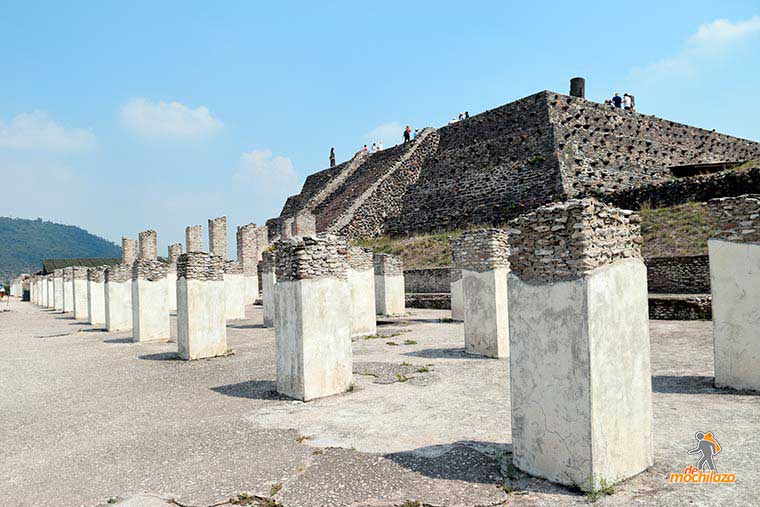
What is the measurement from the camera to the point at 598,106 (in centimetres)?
2931

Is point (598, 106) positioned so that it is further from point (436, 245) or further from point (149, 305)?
point (149, 305)

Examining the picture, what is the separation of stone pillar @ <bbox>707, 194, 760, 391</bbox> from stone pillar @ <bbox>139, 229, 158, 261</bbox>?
3429 centimetres

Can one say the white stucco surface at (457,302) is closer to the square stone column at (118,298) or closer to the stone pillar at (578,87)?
the square stone column at (118,298)

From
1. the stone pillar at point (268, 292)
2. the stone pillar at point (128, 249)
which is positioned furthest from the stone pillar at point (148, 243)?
the stone pillar at point (268, 292)

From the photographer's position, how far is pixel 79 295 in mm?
25031

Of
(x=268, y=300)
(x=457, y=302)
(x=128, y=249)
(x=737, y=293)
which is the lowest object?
(x=457, y=302)

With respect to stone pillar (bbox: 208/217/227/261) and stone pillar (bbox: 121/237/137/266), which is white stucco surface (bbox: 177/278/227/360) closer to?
stone pillar (bbox: 208/217/227/261)

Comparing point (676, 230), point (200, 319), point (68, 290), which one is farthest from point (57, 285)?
point (676, 230)

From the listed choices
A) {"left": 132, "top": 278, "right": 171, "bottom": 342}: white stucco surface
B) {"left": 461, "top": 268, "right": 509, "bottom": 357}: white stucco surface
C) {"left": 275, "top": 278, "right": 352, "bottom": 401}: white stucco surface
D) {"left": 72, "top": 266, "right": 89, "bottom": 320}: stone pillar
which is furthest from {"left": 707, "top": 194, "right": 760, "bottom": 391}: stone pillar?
{"left": 72, "top": 266, "right": 89, "bottom": 320}: stone pillar

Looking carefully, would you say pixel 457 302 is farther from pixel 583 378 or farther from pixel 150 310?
pixel 583 378

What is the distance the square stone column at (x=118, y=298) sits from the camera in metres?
18.2

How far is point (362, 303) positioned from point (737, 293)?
9114mm

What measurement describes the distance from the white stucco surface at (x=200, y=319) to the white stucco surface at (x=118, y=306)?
7602 millimetres

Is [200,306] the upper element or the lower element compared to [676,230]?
lower
